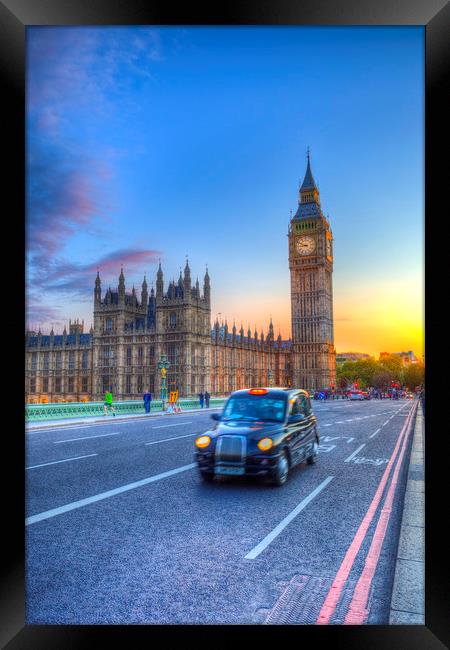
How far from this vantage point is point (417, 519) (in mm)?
5688

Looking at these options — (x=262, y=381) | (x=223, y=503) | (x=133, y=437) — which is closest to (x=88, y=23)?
(x=223, y=503)

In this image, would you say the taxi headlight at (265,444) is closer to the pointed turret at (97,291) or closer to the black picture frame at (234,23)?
the black picture frame at (234,23)

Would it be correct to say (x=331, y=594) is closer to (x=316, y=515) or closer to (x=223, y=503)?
(x=316, y=515)

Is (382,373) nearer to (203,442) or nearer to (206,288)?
(206,288)

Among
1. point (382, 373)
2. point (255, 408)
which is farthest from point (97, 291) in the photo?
point (255, 408)

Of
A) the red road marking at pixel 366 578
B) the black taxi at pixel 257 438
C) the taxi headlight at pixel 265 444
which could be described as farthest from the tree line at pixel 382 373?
the red road marking at pixel 366 578

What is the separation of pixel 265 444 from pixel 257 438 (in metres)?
0.15

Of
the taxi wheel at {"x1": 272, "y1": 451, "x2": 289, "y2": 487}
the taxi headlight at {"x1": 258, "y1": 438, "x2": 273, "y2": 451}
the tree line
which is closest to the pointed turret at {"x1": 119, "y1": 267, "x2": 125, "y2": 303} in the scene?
the tree line

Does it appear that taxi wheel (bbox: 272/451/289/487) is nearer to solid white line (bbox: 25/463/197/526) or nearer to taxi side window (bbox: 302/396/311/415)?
taxi side window (bbox: 302/396/311/415)

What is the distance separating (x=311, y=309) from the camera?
194 feet

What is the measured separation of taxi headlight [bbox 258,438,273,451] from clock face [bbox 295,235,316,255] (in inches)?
1541

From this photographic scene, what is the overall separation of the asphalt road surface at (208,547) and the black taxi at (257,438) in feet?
1.03

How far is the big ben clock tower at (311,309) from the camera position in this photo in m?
49.4

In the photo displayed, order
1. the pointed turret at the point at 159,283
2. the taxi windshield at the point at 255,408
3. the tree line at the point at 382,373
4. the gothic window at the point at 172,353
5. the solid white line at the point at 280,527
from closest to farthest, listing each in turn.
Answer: the solid white line at the point at 280,527 → the taxi windshield at the point at 255,408 → the pointed turret at the point at 159,283 → the gothic window at the point at 172,353 → the tree line at the point at 382,373
